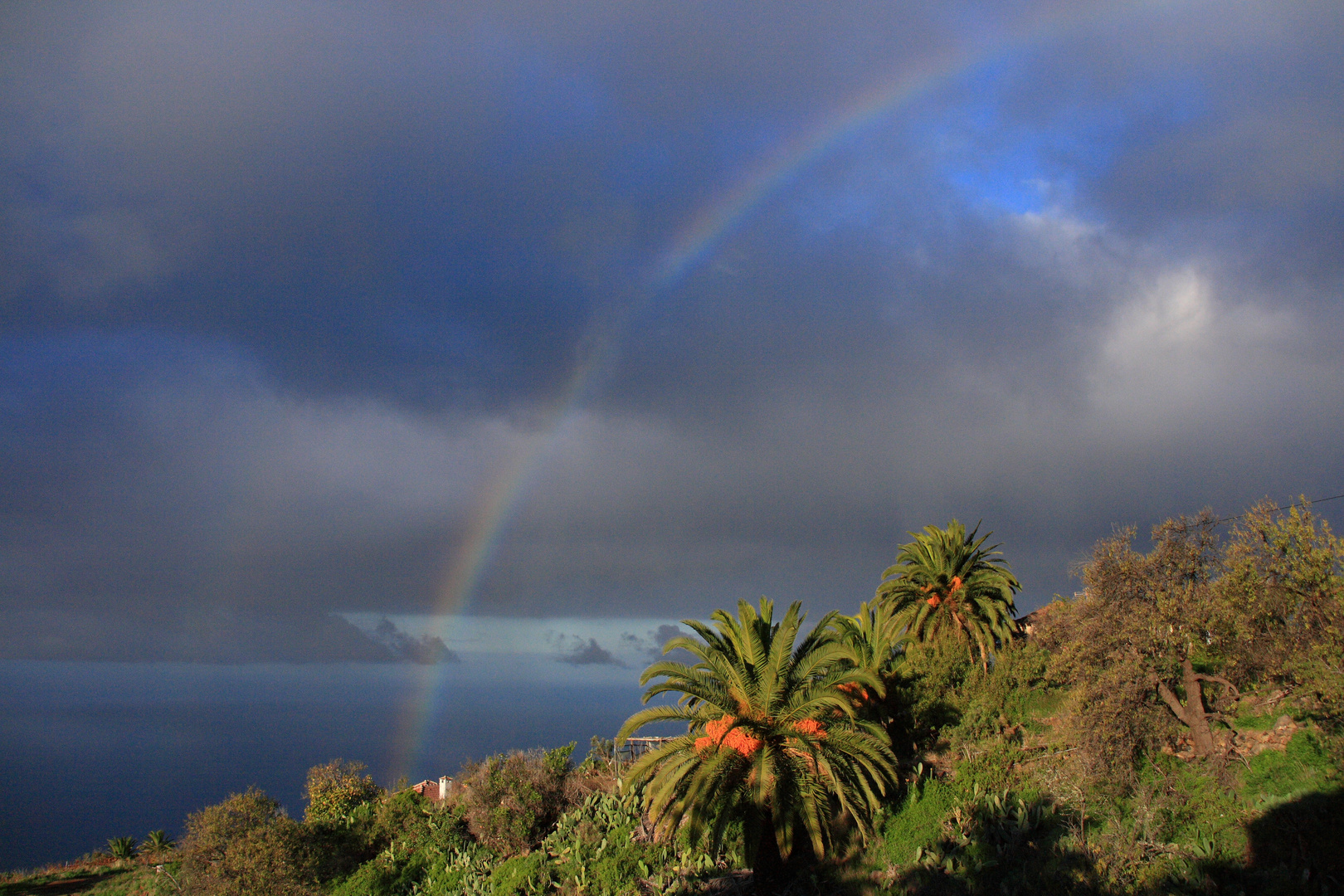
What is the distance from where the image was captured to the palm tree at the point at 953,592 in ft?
114

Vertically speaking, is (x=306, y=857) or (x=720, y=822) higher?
(x=720, y=822)

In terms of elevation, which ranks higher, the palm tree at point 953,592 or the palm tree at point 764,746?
the palm tree at point 953,592

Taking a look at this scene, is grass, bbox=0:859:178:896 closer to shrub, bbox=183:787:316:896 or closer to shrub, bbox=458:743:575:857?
shrub, bbox=183:787:316:896

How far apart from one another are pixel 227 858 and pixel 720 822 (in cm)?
2162

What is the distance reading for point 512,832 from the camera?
32.1m

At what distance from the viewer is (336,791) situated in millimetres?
39875

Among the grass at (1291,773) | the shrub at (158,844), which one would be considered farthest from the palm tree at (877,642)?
the shrub at (158,844)

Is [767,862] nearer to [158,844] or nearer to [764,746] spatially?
[764,746]

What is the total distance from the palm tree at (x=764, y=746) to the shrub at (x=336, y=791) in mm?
21501

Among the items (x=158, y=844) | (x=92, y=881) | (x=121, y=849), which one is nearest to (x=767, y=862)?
(x=92, y=881)

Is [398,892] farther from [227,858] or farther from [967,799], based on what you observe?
[967,799]

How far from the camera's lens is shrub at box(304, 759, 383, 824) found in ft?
127

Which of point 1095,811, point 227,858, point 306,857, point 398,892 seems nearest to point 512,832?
→ point 398,892

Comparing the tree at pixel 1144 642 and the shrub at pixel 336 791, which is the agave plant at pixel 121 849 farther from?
the tree at pixel 1144 642
